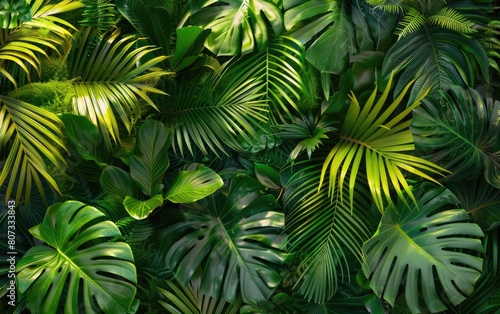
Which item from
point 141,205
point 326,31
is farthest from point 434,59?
point 141,205

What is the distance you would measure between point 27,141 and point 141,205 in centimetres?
51

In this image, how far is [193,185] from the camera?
252 centimetres

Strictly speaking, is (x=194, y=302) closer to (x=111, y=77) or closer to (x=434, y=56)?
(x=111, y=77)

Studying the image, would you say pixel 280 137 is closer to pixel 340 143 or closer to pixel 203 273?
pixel 340 143

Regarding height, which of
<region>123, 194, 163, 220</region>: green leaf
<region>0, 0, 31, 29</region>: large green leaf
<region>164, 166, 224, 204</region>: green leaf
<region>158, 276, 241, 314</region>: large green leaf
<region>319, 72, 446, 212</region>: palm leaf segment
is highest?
<region>0, 0, 31, 29</region>: large green leaf

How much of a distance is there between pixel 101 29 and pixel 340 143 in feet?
3.89

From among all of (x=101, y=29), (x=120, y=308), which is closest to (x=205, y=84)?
(x=101, y=29)

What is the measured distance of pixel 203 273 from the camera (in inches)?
105

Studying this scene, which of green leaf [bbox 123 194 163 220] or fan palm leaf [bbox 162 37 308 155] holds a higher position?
fan palm leaf [bbox 162 37 308 155]

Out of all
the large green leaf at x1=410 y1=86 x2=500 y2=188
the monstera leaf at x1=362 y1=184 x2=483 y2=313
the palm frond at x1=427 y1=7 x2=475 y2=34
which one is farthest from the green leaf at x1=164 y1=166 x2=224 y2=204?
the palm frond at x1=427 y1=7 x2=475 y2=34

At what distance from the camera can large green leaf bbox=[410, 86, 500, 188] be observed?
8.38ft

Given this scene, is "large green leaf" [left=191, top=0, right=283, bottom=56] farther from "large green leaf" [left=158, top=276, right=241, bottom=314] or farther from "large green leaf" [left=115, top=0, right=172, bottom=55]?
"large green leaf" [left=158, top=276, right=241, bottom=314]

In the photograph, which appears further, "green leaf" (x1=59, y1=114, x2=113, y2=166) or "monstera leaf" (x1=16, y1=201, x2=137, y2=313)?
"green leaf" (x1=59, y1=114, x2=113, y2=166)

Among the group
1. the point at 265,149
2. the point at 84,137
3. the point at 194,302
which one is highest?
the point at 84,137
